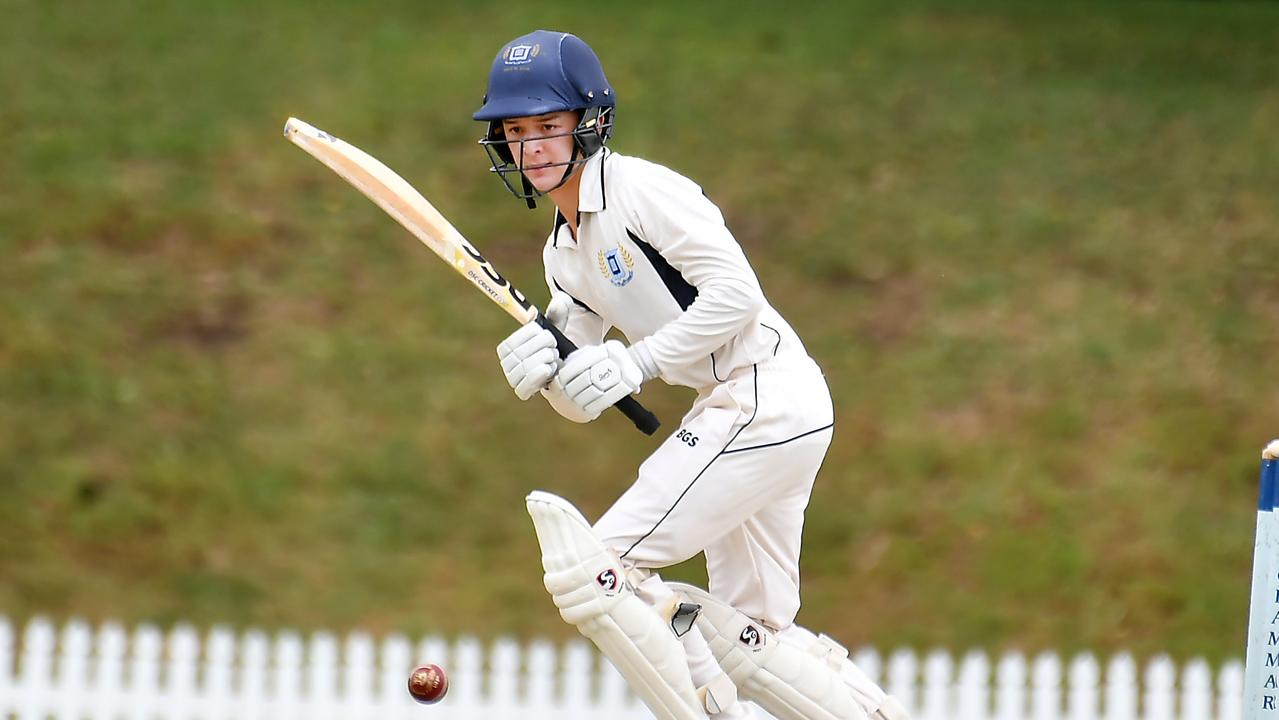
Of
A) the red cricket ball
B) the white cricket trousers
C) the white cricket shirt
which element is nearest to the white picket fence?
the red cricket ball

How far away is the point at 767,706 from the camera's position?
398 centimetres

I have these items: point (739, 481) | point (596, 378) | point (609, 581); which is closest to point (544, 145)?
→ point (596, 378)

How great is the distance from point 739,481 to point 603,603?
0.41 meters

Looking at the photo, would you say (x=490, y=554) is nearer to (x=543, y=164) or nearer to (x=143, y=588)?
(x=143, y=588)

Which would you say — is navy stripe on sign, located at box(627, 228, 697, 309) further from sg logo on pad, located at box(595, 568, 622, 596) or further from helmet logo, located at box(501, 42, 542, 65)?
sg logo on pad, located at box(595, 568, 622, 596)

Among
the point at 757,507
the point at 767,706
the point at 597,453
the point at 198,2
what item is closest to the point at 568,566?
the point at 757,507

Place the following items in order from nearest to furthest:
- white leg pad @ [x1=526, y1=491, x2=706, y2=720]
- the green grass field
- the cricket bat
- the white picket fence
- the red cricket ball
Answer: white leg pad @ [x1=526, y1=491, x2=706, y2=720], the cricket bat, the red cricket ball, the white picket fence, the green grass field

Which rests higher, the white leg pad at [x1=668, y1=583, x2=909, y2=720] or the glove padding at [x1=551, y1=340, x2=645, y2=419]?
the glove padding at [x1=551, y1=340, x2=645, y2=419]

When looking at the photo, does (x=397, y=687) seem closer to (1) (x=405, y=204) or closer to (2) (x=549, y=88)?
(1) (x=405, y=204)

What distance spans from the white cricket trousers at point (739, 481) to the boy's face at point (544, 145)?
599mm

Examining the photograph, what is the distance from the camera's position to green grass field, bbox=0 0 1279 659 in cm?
691

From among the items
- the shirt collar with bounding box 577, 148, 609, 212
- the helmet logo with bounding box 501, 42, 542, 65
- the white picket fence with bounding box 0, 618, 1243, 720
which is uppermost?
the helmet logo with bounding box 501, 42, 542, 65

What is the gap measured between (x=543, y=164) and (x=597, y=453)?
383 centimetres

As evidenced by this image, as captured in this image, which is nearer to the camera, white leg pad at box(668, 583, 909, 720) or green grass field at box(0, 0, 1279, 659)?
white leg pad at box(668, 583, 909, 720)
